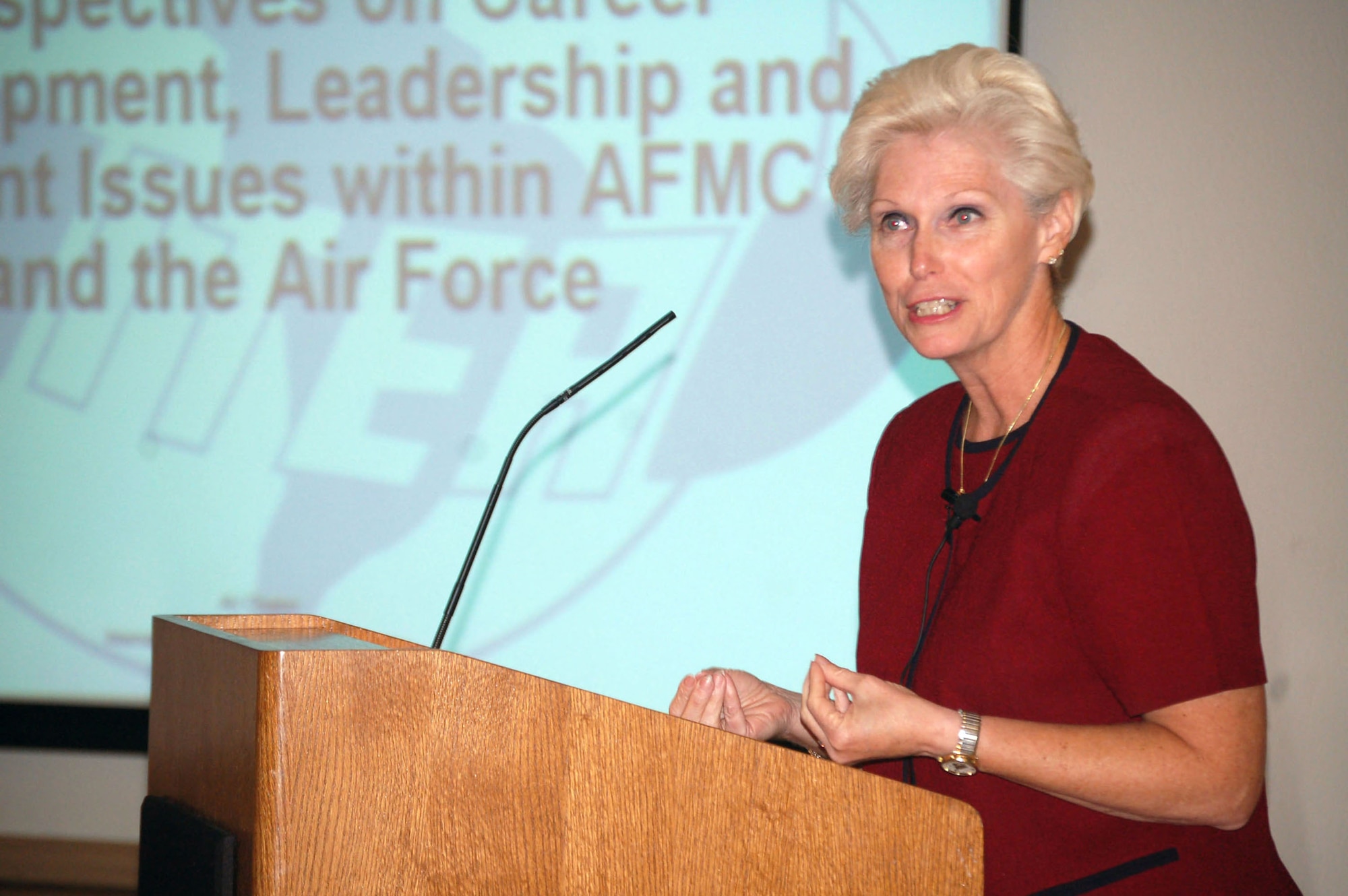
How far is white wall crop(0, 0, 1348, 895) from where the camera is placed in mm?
2629

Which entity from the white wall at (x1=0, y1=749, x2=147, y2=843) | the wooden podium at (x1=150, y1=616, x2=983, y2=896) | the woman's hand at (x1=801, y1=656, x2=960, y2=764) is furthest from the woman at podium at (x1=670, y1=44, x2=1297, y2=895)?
the white wall at (x1=0, y1=749, x2=147, y2=843)

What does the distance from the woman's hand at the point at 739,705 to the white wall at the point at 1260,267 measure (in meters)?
1.66

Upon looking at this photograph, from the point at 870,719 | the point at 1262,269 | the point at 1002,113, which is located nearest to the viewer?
the point at 870,719

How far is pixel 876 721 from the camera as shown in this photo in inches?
41.9

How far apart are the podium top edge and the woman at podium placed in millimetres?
402

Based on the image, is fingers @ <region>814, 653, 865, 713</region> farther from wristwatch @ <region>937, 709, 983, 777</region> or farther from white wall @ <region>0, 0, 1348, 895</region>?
white wall @ <region>0, 0, 1348, 895</region>

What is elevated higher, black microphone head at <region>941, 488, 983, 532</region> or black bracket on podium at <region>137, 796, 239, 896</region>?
black microphone head at <region>941, 488, 983, 532</region>

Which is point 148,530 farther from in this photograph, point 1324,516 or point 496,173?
point 1324,516

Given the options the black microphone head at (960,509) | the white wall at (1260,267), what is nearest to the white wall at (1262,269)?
the white wall at (1260,267)

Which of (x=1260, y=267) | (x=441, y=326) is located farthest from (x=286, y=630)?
(x=1260, y=267)

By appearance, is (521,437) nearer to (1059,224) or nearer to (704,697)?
(704,697)

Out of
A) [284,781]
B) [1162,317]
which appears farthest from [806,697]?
[1162,317]

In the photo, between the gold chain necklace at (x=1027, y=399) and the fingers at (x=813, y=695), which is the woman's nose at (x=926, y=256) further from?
the fingers at (x=813, y=695)

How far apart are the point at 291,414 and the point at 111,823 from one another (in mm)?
1267
